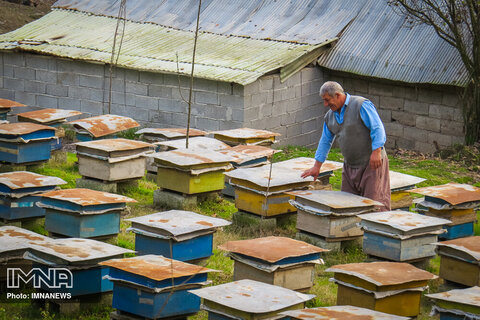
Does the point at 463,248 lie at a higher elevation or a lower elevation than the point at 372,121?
lower

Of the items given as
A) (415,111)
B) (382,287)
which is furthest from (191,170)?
(415,111)

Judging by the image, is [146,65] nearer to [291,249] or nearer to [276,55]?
[276,55]

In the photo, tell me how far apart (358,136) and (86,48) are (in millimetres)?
9987

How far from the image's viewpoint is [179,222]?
763 cm

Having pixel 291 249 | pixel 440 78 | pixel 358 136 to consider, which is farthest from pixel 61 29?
pixel 291 249

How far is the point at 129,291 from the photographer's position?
6262mm

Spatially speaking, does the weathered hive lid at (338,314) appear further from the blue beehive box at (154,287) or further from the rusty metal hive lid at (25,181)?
the rusty metal hive lid at (25,181)

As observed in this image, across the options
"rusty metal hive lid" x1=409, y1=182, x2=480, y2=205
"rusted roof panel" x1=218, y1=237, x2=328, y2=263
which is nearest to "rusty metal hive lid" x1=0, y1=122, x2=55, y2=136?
"rusted roof panel" x1=218, y1=237, x2=328, y2=263

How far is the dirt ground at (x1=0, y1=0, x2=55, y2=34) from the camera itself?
22828 millimetres

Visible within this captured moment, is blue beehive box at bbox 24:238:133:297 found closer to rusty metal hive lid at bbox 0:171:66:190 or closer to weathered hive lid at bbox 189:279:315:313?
weathered hive lid at bbox 189:279:315:313

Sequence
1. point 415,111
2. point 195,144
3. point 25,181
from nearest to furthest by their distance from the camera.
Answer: point 25,181 < point 195,144 < point 415,111

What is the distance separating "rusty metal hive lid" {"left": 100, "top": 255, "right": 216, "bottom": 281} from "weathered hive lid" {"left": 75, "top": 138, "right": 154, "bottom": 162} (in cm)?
403

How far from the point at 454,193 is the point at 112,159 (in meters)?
4.50

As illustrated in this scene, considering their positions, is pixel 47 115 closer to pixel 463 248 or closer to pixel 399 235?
pixel 399 235
